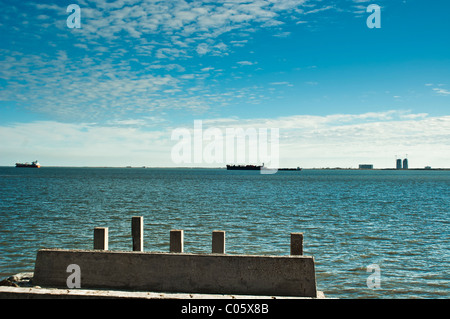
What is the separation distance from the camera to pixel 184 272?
7762 millimetres

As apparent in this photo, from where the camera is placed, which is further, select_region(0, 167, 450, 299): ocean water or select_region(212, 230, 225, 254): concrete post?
select_region(0, 167, 450, 299): ocean water

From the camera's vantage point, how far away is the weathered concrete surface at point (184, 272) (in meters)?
7.54

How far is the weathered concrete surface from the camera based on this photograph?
7543 millimetres

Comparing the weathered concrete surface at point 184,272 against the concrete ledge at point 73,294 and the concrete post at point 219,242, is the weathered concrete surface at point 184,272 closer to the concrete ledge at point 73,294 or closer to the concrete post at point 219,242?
the concrete ledge at point 73,294

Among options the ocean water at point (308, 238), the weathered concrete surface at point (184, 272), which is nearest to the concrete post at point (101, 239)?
the weathered concrete surface at point (184, 272)

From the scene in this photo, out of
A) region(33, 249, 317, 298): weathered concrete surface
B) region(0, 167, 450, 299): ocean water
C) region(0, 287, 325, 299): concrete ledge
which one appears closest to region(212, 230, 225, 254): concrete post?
region(33, 249, 317, 298): weathered concrete surface

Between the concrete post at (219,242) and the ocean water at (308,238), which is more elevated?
the concrete post at (219,242)

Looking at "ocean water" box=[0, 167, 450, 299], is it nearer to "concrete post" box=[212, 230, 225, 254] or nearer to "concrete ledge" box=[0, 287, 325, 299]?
"concrete post" box=[212, 230, 225, 254]

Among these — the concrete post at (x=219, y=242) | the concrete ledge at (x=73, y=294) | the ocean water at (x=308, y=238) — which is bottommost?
the ocean water at (x=308, y=238)

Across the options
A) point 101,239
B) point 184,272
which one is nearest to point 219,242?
point 184,272

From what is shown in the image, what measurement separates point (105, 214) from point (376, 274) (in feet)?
74.9

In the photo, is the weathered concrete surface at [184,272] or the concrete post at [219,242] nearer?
the weathered concrete surface at [184,272]
